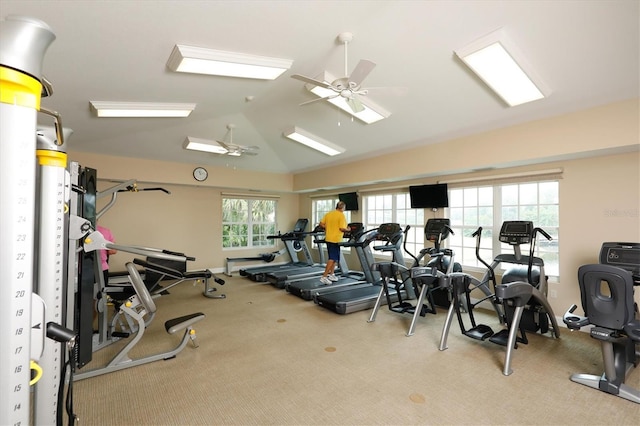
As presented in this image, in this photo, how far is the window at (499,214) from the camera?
174 inches

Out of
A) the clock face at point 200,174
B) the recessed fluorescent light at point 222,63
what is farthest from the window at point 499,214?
the clock face at point 200,174

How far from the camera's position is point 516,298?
2.96 m

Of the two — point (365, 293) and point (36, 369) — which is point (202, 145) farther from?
point (36, 369)

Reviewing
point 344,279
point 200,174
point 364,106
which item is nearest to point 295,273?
point 344,279

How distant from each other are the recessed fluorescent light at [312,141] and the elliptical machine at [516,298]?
345 centimetres

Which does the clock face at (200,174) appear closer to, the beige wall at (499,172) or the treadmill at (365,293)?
the beige wall at (499,172)

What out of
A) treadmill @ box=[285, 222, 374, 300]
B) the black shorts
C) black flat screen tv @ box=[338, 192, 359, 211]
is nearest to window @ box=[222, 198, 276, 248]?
black flat screen tv @ box=[338, 192, 359, 211]

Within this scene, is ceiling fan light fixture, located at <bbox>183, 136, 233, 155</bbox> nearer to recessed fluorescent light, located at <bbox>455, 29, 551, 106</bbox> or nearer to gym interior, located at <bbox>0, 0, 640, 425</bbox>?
gym interior, located at <bbox>0, 0, 640, 425</bbox>

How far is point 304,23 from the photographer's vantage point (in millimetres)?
2740

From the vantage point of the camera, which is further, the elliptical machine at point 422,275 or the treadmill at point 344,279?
the treadmill at point 344,279

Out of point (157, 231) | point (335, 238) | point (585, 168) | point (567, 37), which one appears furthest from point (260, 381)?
point (157, 231)

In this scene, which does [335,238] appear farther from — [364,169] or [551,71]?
[551,71]

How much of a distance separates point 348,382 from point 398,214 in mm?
4598

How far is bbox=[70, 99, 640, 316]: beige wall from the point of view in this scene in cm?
359
